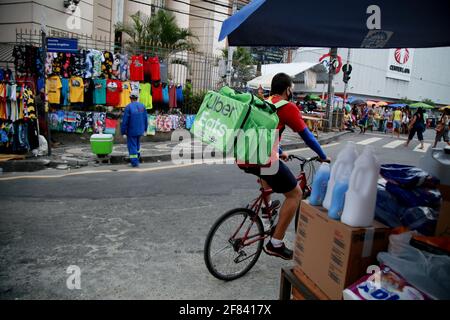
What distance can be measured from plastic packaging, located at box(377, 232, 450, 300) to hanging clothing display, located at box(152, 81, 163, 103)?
1159 centimetres

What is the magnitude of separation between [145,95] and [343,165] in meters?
11.0

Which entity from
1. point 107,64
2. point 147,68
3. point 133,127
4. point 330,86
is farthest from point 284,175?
point 330,86

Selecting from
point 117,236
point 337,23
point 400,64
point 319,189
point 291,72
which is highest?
point 400,64

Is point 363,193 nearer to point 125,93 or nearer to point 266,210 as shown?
point 266,210

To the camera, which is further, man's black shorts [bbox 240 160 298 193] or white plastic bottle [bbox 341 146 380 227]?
man's black shorts [bbox 240 160 298 193]

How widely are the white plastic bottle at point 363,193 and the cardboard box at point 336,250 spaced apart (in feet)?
0.18

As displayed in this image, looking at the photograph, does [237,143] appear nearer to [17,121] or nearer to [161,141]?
[17,121]

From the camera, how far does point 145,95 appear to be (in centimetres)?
1259

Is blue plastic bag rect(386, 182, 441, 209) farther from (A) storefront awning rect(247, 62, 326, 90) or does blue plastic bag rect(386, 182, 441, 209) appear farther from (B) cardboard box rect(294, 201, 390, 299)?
(A) storefront awning rect(247, 62, 326, 90)

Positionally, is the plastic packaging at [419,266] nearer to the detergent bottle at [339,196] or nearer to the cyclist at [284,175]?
the detergent bottle at [339,196]

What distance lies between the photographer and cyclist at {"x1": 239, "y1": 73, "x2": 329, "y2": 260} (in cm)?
353

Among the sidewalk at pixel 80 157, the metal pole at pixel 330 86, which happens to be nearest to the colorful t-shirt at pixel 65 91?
the sidewalk at pixel 80 157

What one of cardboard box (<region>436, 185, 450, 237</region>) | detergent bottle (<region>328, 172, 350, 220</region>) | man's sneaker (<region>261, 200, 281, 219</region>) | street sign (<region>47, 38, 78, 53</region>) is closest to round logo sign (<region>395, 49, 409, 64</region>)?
street sign (<region>47, 38, 78, 53</region>)

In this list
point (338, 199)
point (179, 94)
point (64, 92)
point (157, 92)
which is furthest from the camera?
point (179, 94)
